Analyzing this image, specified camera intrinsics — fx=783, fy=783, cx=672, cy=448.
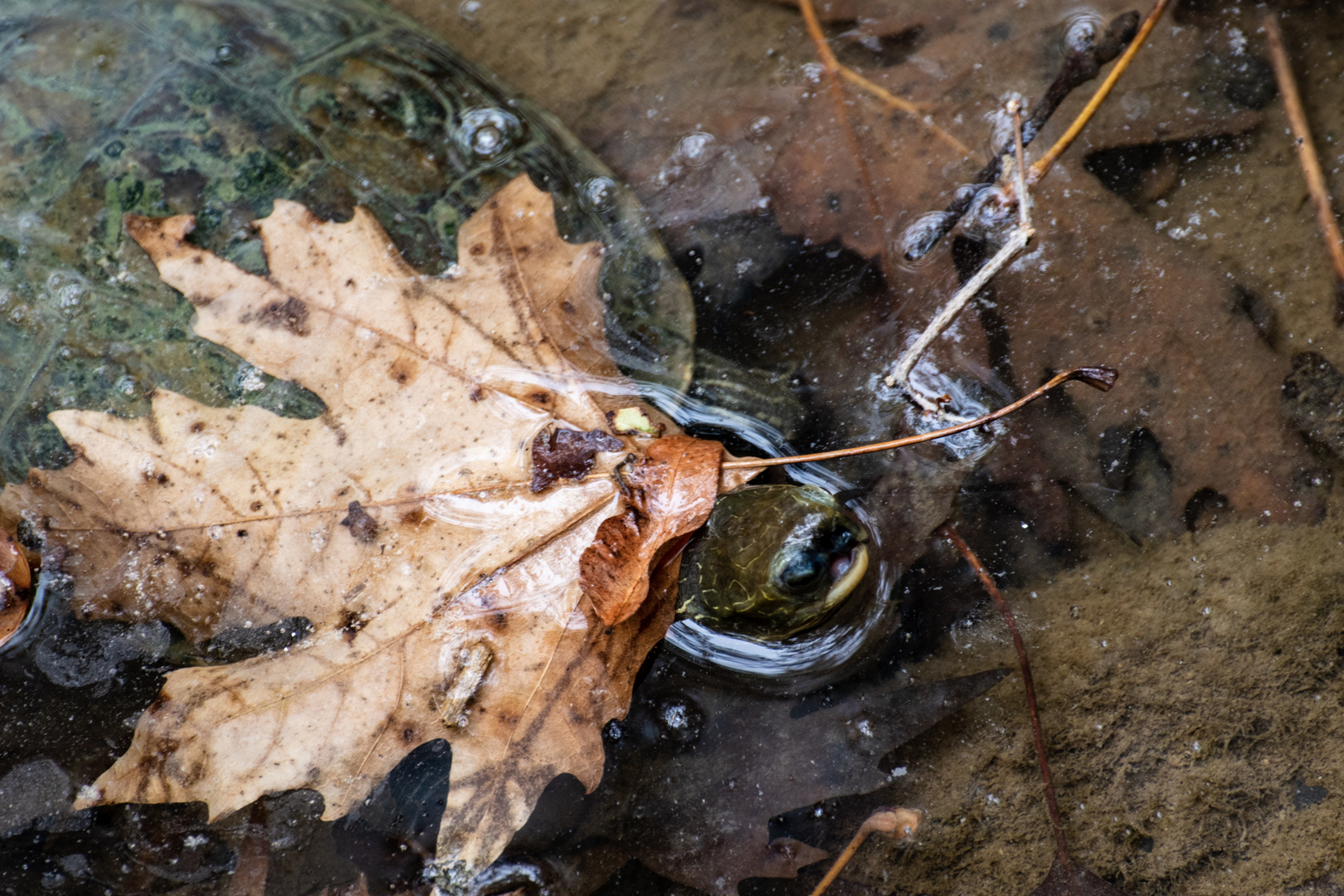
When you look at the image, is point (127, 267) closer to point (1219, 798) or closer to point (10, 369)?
point (10, 369)

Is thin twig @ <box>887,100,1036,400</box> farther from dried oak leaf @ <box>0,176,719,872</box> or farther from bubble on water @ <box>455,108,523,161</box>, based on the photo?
bubble on water @ <box>455,108,523,161</box>

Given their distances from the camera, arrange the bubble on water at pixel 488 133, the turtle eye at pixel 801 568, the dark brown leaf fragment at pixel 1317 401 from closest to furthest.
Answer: the turtle eye at pixel 801 568 < the dark brown leaf fragment at pixel 1317 401 < the bubble on water at pixel 488 133

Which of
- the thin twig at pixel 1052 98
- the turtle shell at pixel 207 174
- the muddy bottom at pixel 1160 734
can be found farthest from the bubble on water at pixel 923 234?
the muddy bottom at pixel 1160 734

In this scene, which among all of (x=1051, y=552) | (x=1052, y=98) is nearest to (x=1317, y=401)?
(x=1051, y=552)

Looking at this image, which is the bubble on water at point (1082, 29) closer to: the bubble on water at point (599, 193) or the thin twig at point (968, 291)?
the thin twig at point (968, 291)

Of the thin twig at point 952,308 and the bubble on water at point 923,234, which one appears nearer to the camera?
the thin twig at point 952,308

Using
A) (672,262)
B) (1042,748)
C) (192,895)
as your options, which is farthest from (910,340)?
(192,895)

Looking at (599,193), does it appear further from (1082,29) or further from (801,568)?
(1082,29)

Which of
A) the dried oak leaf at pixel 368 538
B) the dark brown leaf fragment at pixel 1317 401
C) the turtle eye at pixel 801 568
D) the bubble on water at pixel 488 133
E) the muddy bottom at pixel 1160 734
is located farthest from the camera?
the bubble on water at pixel 488 133

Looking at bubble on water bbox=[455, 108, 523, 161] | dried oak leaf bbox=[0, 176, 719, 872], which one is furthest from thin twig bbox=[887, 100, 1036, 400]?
bubble on water bbox=[455, 108, 523, 161]
